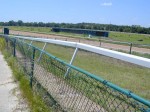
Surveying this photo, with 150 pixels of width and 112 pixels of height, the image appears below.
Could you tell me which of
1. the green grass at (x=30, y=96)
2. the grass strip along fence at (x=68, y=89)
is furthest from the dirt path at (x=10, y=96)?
the grass strip along fence at (x=68, y=89)

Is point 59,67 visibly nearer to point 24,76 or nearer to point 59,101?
point 59,101

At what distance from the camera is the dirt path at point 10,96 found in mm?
6227

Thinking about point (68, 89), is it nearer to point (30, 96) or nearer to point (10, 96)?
point (30, 96)

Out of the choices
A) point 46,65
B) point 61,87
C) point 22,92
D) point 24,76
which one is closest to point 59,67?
point 61,87

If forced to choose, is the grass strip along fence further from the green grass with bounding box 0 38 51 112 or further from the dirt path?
the dirt path

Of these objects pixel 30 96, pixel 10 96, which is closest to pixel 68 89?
pixel 30 96

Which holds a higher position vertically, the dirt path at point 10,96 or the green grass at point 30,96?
the green grass at point 30,96

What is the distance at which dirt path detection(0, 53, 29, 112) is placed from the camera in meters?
6.23

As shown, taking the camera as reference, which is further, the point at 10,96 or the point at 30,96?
the point at 10,96

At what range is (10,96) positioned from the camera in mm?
7156

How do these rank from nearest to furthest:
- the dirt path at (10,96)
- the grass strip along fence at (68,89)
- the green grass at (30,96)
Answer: the grass strip along fence at (68,89) → the green grass at (30,96) → the dirt path at (10,96)

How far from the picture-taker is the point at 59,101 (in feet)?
20.4

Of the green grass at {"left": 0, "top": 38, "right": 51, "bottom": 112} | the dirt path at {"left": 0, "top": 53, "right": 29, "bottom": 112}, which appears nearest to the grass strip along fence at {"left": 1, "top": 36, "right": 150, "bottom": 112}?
the green grass at {"left": 0, "top": 38, "right": 51, "bottom": 112}

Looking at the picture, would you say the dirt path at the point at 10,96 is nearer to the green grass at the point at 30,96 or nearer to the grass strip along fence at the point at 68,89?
the green grass at the point at 30,96
